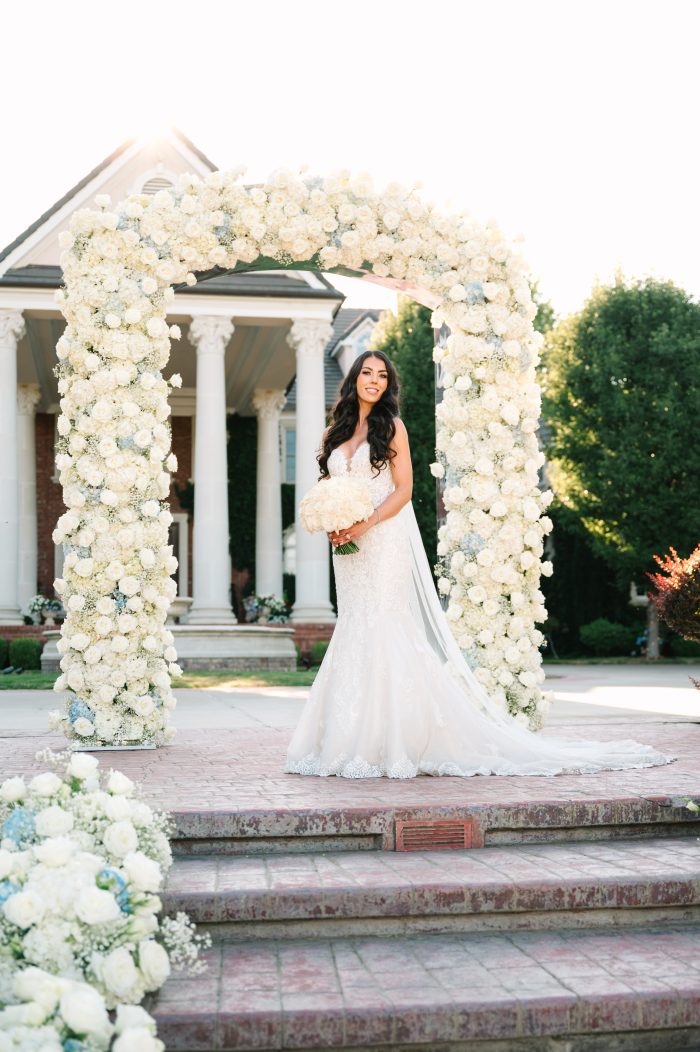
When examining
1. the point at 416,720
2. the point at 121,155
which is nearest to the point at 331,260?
the point at 416,720

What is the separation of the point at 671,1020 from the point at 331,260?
21.3ft

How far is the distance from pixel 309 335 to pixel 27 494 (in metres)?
9.29

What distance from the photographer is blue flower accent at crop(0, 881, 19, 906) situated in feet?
11.4

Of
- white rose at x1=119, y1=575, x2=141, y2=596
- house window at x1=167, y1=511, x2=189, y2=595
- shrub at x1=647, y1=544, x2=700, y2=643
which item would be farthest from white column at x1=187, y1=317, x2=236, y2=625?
white rose at x1=119, y1=575, x2=141, y2=596

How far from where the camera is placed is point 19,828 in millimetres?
3854

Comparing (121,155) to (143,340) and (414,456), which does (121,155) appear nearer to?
(414,456)

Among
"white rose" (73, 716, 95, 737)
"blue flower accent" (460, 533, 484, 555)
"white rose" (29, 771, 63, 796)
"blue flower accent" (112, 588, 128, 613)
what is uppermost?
"blue flower accent" (460, 533, 484, 555)

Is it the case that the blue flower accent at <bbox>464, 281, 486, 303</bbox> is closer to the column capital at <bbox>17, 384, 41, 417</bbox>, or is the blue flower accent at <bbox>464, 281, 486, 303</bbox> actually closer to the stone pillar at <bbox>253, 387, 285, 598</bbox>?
the stone pillar at <bbox>253, 387, 285, 598</bbox>

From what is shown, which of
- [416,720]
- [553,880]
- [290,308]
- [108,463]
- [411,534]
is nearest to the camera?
[553,880]

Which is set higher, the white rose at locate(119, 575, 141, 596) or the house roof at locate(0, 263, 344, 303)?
the house roof at locate(0, 263, 344, 303)

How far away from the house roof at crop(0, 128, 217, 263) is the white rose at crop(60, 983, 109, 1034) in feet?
Answer: 77.6

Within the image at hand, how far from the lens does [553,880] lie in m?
4.53

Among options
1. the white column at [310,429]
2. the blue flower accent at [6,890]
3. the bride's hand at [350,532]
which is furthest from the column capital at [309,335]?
the blue flower accent at [6,890]

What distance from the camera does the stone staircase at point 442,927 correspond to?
3635mm
